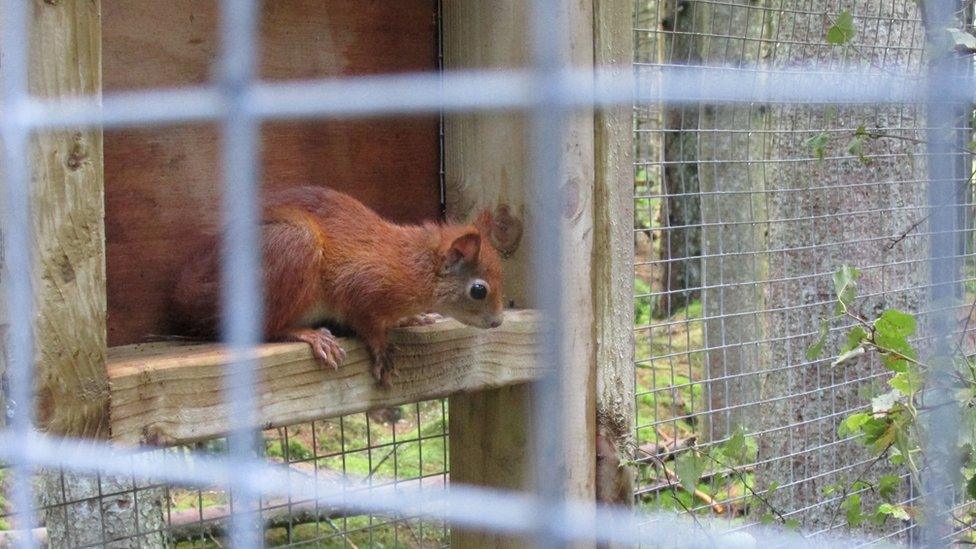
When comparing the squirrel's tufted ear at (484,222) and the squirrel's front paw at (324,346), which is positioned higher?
the squirrel's tufted ear at (484,222)

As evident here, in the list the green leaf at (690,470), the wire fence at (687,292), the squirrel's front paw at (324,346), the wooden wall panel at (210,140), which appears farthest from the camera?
the green leaf at (690,470)

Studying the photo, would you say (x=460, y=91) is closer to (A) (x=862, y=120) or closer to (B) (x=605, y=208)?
(B) (x=605, y=208)

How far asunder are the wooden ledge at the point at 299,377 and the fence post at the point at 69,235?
58mm

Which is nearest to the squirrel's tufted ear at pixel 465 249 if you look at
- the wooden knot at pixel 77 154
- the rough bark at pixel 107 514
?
the wooden knot at pixel 77 154

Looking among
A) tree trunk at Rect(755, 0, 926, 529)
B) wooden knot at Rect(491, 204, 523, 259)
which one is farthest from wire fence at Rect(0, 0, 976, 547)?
wooden knot at Rect(491, 204, 523, 259)

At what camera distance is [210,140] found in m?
2.12

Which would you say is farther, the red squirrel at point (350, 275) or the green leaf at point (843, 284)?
the green leaf at point (843, 284)

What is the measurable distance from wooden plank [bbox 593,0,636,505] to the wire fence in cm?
18

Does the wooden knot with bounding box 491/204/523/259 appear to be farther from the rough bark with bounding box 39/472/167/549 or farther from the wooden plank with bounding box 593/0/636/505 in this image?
the rough bark with bounding box 39/472/167/549

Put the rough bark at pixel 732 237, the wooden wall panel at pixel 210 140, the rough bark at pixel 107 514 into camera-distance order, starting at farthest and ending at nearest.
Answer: the rough bark at pixel 732 237
the rough bark at pixel 107 514
the wooden wall panel at pixel 210 140

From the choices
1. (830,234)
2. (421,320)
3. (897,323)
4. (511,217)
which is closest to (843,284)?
(897,323)

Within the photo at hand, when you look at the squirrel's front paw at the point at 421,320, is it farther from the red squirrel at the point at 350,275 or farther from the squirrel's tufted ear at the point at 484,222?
the squirrel's tufted ear at the point at 484,222

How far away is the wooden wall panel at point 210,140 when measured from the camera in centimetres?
200

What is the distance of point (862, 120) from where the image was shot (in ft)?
12.5
